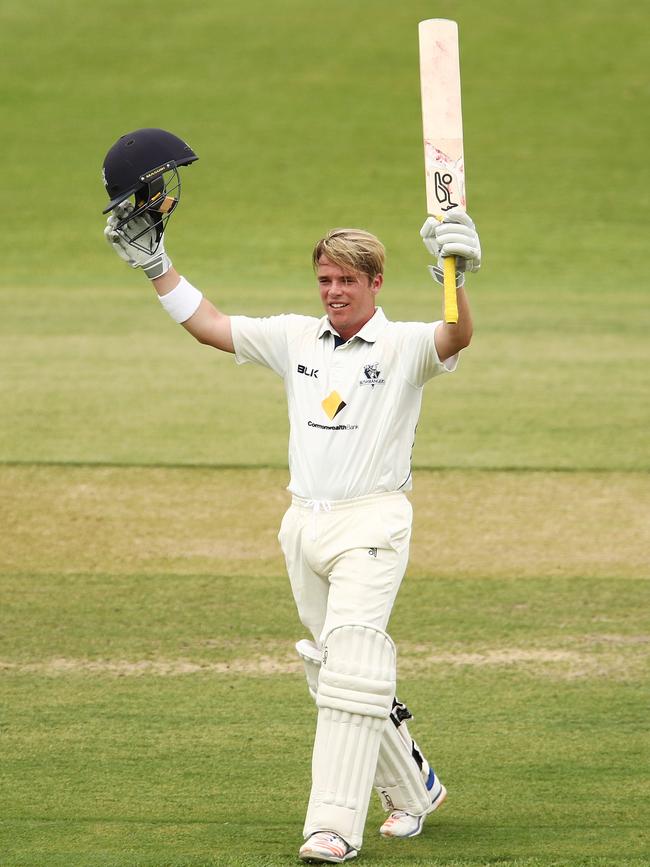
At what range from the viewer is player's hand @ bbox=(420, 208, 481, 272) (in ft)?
15.3

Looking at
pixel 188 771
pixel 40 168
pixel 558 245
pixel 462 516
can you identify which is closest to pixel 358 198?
pixel 558 245

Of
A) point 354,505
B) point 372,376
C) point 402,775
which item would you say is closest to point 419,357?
point 372,376

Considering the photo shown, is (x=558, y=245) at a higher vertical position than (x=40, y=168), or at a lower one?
lower

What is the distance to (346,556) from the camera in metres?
4.75

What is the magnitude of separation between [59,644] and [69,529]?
7.51ft

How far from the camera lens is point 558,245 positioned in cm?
2061

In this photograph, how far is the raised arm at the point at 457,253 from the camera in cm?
468

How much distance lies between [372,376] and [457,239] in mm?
524

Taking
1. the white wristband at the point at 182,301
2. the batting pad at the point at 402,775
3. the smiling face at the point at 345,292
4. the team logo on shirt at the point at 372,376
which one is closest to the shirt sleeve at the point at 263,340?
the white wristband at the point at 182,301

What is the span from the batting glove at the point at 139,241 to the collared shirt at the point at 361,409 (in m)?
0.66

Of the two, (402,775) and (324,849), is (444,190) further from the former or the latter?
(324,849)

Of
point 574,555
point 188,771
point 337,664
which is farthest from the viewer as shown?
point 574,555

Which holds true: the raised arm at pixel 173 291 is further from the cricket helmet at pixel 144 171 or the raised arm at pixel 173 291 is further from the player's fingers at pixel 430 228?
the player's fingers at pixel 430 228

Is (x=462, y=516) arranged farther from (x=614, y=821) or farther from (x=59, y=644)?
(x=614, y=821)
